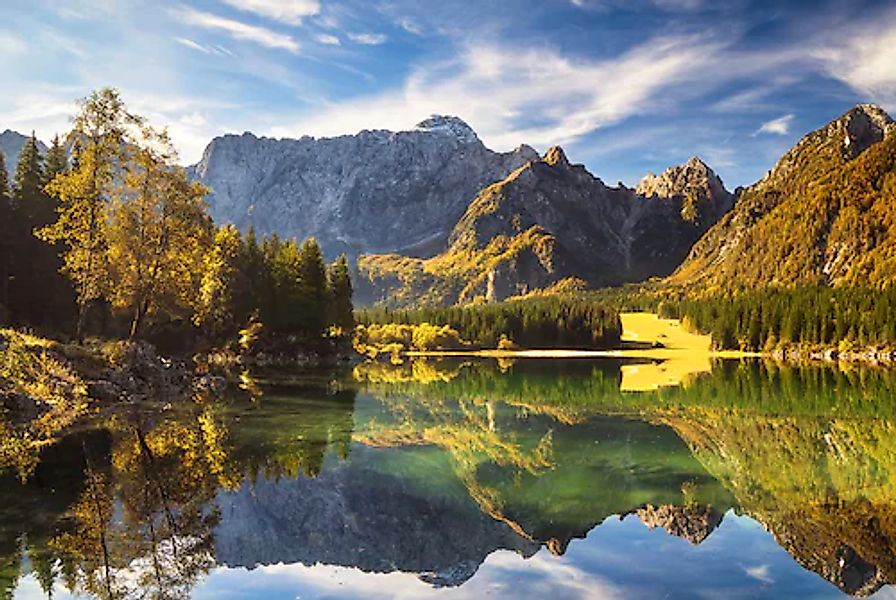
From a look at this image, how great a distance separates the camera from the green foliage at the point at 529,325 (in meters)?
174

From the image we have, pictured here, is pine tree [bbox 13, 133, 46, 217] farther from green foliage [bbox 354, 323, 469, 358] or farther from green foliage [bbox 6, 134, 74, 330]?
green foliage [bbox 354, 323, 469, 358]

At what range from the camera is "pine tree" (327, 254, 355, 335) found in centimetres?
10450

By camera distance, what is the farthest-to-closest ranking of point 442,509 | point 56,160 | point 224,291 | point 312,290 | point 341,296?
1. point 341,296
2. point 312,290
3. point 224,291
4. point 56,160
5. point 442,509

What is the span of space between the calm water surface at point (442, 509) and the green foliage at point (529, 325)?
131 m

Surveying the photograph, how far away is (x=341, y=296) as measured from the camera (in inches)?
4193

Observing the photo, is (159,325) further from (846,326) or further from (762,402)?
(846,326)

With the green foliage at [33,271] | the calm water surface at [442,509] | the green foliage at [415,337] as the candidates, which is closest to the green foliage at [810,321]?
the green foliage at [415,337]

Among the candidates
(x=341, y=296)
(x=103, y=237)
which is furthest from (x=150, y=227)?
(x=341, y=296)

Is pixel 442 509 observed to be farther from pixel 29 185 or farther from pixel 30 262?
pixel 29 185

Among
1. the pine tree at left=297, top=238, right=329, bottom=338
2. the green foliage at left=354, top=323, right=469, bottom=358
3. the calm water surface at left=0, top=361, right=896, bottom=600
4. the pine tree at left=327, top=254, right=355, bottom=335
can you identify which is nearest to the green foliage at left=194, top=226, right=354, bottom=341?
the pine tree at left=297, top=238, right=329, bottom=338

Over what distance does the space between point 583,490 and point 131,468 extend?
16133mm

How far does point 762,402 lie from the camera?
55.6 m

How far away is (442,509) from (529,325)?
6216 inches

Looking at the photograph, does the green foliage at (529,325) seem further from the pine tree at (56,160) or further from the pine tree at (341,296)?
the pine tree at (56,160)
